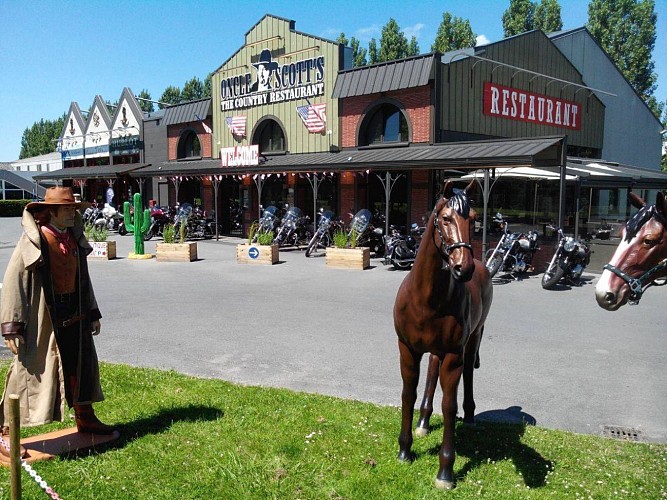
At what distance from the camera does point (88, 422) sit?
4711 mm

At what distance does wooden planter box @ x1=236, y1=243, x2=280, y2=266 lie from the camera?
615 inches

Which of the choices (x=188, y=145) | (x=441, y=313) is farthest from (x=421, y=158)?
(x=188, y=145)

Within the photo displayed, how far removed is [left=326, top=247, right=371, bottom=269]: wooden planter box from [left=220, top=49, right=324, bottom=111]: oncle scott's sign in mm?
7825

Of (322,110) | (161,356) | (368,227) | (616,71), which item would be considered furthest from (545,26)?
(161,356)

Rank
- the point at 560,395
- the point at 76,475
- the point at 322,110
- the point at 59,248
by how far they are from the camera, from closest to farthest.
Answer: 1. the point at 76,475
2. the point at 59,248
3. the point at 560,395
4. the point at 322,110

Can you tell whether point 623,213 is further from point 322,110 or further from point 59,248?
point 59,248

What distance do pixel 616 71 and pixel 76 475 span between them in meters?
27.5

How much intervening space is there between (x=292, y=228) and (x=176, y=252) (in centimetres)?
389

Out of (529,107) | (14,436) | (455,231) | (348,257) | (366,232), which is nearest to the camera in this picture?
(14,436)

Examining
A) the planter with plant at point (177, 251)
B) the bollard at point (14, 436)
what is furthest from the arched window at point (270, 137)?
the bollard at point (14, 436)

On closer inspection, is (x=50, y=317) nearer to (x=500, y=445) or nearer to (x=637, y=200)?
(x=500, y=445)

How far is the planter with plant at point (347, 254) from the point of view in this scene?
14680 millimetres

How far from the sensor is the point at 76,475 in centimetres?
410

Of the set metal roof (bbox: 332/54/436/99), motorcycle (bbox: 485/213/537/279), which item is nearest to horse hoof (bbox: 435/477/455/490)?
motorcycle (bbox: 485/213/537/279)
